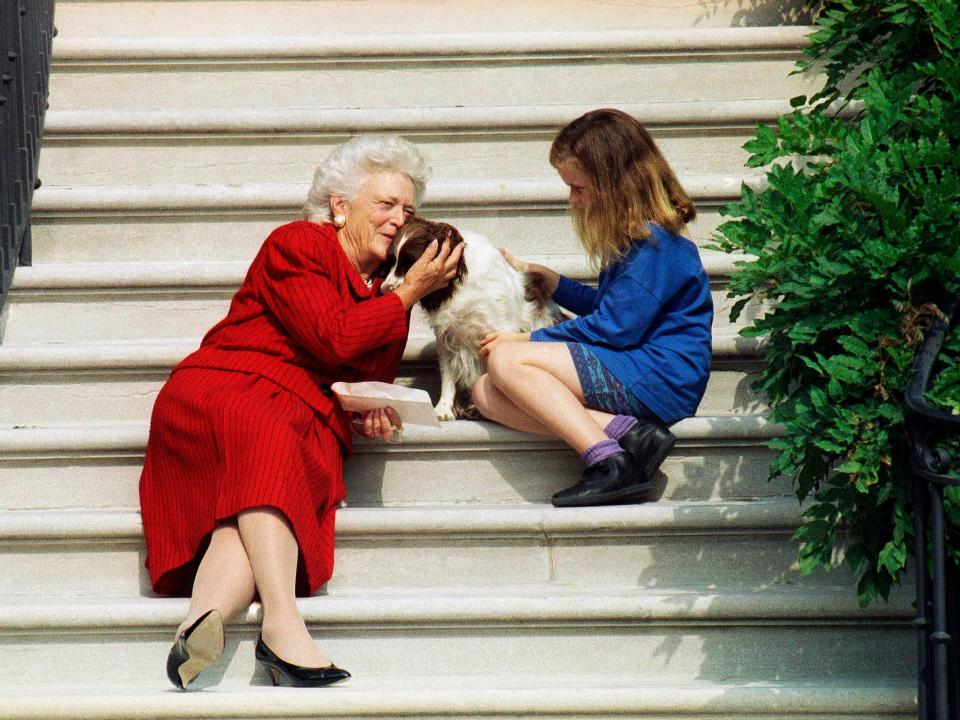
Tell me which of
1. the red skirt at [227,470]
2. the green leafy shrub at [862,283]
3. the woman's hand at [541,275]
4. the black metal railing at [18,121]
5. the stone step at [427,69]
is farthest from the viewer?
the stone step at [427,69]

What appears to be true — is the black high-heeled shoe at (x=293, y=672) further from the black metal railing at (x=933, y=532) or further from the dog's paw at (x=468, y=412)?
the black metal railing at (x=933, y=532)

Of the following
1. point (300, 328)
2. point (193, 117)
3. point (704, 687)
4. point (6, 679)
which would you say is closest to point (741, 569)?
point (704, 687)

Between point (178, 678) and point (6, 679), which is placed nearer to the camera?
point (178, 678)

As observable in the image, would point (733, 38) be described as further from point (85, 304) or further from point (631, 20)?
point (85, 304)

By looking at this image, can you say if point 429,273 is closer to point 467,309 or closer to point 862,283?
point 467,309

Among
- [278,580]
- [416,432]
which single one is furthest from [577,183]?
[278,580]

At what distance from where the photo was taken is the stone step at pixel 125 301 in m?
3.86

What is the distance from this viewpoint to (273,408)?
3.13 meters

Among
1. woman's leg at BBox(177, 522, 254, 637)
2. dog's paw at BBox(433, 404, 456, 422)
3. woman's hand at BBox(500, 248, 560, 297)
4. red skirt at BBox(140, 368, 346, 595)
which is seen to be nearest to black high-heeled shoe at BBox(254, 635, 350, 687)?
woman's leg at BBox(177, 522, 254, 637)

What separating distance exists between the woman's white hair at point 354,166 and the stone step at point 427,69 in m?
1.03

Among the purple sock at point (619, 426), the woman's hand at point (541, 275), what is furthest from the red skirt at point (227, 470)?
the woman's hand at point (541, 275)

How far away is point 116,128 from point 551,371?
6.17 ft

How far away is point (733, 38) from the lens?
14.5ft

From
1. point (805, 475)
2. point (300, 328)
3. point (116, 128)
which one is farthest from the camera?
point (116, 128)
